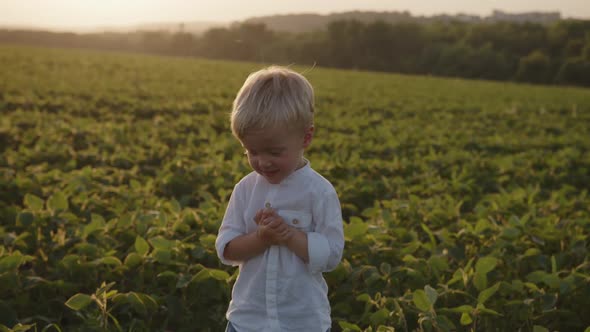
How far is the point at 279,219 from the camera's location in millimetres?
1797

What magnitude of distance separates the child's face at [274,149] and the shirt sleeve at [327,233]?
0.53ft

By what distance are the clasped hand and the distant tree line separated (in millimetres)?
44740

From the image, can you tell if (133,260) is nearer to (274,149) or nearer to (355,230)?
(355,230)

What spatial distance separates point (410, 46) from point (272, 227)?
66378 mm

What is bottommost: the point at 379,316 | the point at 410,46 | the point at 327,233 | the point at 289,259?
the point at 379,316

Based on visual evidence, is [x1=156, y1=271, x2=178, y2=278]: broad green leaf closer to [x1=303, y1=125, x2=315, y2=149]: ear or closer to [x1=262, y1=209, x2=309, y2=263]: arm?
[x1=262, y1=209, x2=309, y2=263]: arm

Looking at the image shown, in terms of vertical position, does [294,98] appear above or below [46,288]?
above

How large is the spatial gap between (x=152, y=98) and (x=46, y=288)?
1115 centimetres

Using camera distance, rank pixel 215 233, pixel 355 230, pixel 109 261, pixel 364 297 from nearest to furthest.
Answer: pixel 364 297 < pixel 109 261 < pixel 355 230 < pixel 215 233

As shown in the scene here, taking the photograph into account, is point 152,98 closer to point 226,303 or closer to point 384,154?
point 384,154

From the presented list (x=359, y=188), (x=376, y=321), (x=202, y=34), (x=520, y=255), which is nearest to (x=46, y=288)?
(x=376, y=321)

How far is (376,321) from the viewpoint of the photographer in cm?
257


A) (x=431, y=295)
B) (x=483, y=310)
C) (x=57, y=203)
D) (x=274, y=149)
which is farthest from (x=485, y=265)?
(x=57, y=203)

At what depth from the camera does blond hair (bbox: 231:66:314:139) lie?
5.70ft
